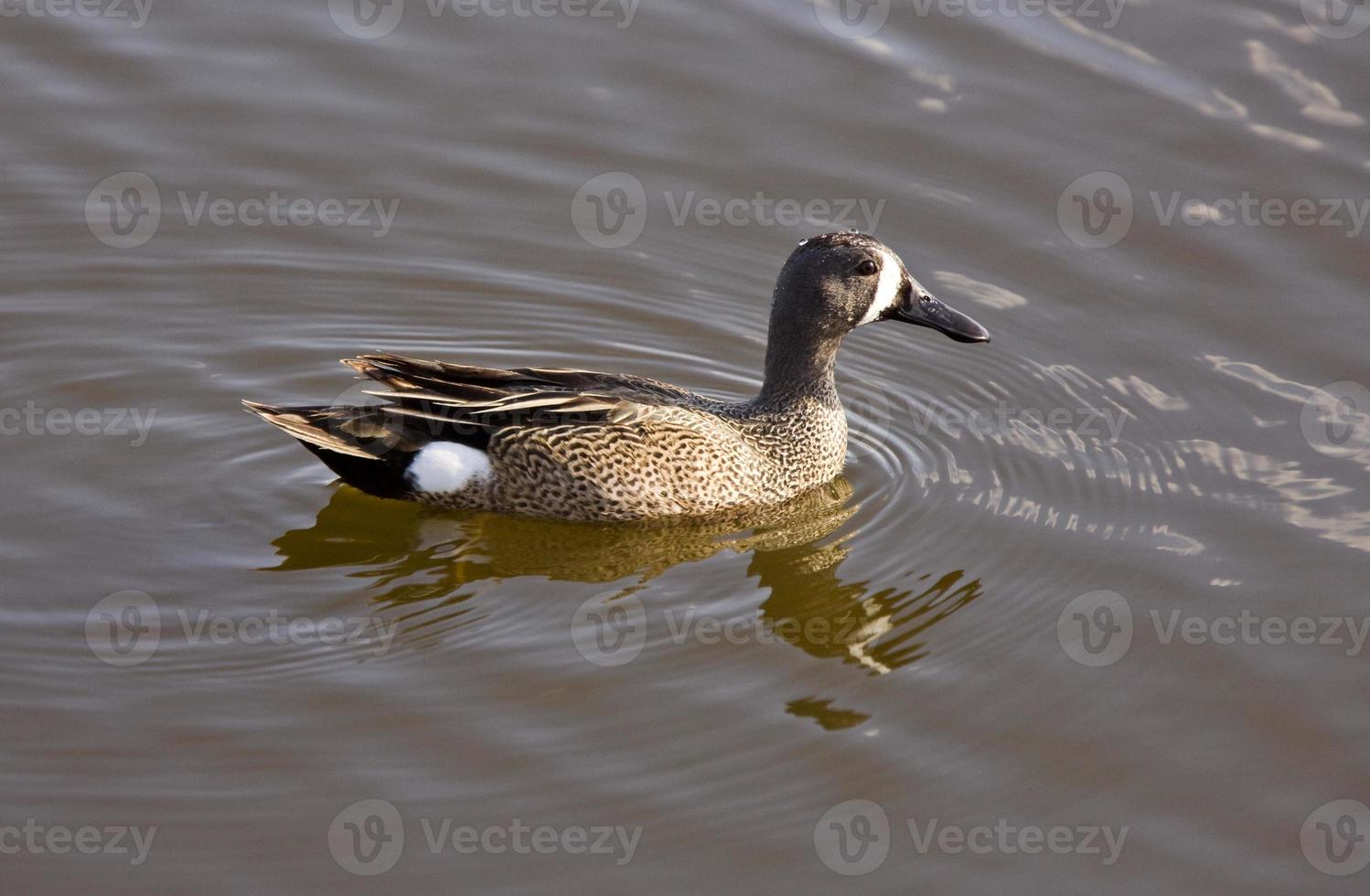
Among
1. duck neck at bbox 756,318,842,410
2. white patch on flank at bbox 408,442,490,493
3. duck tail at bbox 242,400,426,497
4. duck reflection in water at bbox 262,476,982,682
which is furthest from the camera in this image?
duck neck at bbox 756,318,842,410

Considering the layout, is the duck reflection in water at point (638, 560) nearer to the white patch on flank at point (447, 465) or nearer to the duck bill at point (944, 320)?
the white patch on flank at point (447, 465)

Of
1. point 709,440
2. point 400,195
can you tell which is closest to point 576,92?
point 400,195

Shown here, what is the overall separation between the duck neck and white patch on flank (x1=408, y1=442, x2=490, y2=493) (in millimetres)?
1443

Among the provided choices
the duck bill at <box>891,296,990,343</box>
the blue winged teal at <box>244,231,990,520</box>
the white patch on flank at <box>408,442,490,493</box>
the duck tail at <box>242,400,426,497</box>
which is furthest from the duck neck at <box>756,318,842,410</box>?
the duck tail at <box>242,400,426,497</box>

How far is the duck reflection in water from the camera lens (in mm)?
7531

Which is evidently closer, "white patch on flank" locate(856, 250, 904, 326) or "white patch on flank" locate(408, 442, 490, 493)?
"white patch on flank" locate(408, 442, 490, 493)

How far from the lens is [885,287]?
8586mm

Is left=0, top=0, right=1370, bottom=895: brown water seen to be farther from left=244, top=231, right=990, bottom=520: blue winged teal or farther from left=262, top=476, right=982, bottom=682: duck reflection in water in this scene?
left=244, top=231, right=990, bottom=520: blue winged teal

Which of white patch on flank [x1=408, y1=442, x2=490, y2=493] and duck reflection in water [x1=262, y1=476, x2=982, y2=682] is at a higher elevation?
white patch on flank [x1=408, y1=442, x2=490, y2=493]

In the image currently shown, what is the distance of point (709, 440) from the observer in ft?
27.3

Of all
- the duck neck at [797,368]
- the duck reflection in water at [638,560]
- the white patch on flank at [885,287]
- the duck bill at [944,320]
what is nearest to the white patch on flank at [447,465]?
the duck reflection in water at [638,560]

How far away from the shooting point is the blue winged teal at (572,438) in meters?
8.09

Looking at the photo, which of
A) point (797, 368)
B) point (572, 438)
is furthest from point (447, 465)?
point (797, 368)

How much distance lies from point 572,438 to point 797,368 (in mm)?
1239
